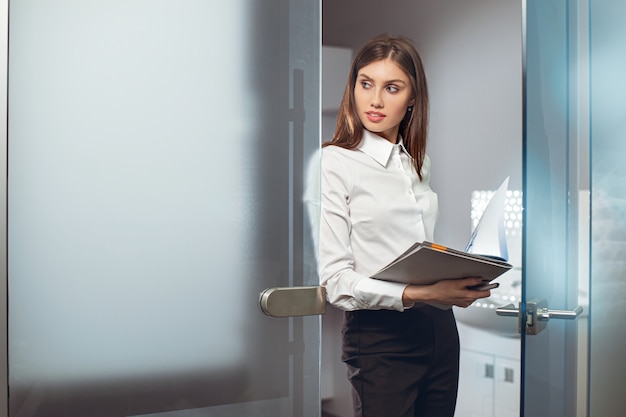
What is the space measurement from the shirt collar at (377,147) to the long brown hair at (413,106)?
0.16 feet

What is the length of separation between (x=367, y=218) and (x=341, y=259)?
0.11m

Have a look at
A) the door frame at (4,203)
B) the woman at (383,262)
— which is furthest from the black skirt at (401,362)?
the door frame at (4,203)

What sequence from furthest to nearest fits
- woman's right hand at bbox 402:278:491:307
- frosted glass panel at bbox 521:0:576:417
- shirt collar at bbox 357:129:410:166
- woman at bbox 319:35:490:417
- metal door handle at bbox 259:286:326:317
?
shirt collar at bbox 357:129:410:166 → woman at bbox 319:35:490:417 → woman's right hand at bbox 402:278:491:307 → frosted glass panel at bbox 521:0:576:417 → metal door handle at bbox 259:286:326:317

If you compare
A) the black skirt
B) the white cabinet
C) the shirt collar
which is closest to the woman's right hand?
the black skirt

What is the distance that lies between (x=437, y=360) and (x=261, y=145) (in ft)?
2.61

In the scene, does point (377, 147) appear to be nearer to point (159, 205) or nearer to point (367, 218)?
point (367, 218)

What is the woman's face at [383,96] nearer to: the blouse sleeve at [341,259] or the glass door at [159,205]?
the blouse sleeve at [341,259]

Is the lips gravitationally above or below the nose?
below

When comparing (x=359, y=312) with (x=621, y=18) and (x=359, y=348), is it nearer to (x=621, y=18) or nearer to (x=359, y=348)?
(x=359, y=348)

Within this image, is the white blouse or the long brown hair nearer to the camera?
the white blouse

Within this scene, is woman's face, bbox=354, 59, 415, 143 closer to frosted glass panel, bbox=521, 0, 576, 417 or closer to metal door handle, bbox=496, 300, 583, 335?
frosted glass panel, bbox=521, 0, 576, 417

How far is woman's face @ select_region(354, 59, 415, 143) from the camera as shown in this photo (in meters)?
1.71

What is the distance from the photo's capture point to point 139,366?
776mm

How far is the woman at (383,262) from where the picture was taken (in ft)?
4.63
